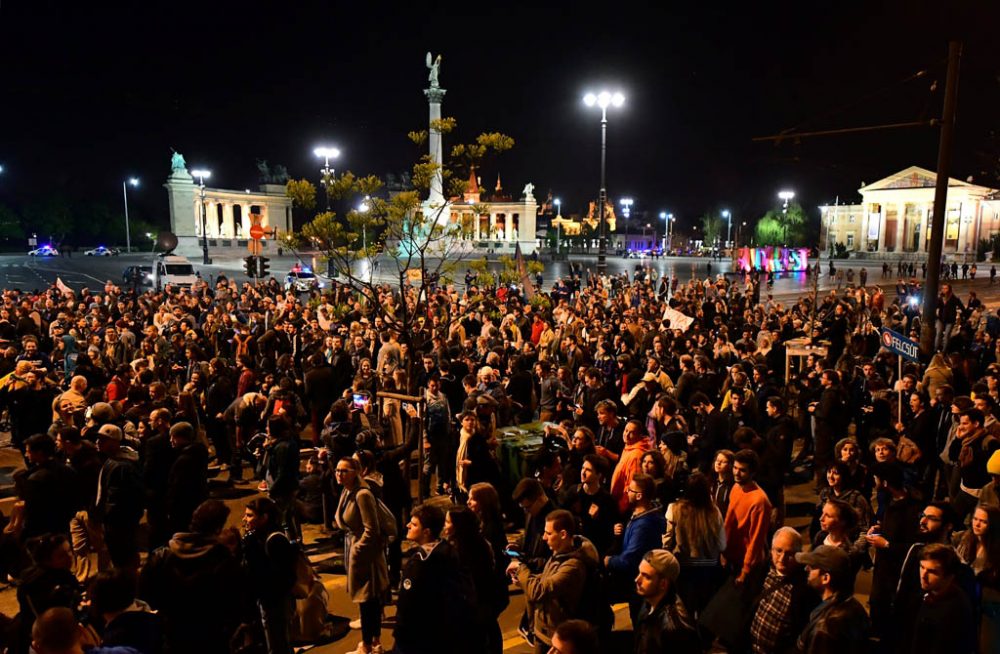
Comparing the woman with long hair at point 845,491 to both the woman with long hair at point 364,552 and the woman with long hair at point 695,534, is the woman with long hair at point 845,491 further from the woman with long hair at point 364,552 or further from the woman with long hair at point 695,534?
the woman with long hair at point 364,552

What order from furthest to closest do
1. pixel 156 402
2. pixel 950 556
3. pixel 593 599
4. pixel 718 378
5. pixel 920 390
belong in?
1. pixel 718 378
2. pixel 920 390
3. pixel 156 402
4. pixel 593 599
5. pixel 950 556

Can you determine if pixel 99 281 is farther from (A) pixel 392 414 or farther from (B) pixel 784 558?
(B) pixel 784 558

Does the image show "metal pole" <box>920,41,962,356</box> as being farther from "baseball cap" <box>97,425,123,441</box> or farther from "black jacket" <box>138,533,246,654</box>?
"baseball cap" <box>97,425,123,441</box>

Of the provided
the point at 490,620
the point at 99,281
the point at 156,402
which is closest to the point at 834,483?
A: the point at 490,620

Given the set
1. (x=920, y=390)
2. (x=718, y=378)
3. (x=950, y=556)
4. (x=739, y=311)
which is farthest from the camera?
(x=739, y=311)

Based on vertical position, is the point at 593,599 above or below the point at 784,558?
below

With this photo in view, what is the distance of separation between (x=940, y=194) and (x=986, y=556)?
334 inches

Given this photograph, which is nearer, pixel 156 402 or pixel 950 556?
pixel 950 556

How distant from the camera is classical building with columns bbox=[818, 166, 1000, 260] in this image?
79.5 meters

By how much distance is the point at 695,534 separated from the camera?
4863mm

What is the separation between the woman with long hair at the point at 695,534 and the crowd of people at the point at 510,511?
0.05 feet

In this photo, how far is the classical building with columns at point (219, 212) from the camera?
62.9 meters

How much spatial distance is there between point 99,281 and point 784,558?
45.8 m

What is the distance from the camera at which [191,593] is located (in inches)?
159
